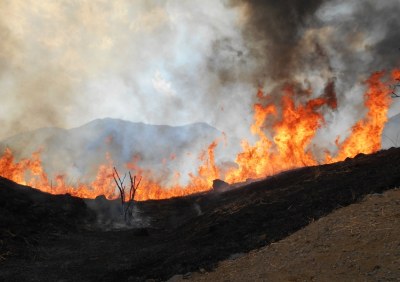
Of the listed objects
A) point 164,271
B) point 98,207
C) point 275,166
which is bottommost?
point 164,271

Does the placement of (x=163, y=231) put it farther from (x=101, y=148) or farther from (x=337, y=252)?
(x=101, y=148)

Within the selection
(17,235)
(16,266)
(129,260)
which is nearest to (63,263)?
(16,266)

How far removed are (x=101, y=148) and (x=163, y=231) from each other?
114 metres

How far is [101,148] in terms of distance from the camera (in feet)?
444

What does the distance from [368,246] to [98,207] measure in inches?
1114

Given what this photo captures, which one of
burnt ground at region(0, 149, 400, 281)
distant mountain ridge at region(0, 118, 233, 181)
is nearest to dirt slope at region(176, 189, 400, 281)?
burnt ground at region(0, 149, 400, 281)

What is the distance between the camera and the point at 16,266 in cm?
1695

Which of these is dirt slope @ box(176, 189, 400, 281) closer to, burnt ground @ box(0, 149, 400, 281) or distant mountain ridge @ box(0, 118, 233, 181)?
burnt ground @ box(0, 149, 400, 281)

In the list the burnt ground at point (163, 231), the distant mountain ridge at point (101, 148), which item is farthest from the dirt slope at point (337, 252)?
the distant mountain ridge at point (101, 148)

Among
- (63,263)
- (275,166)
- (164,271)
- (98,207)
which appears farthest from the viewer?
(275,166)

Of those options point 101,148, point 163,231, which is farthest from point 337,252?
point 101,148

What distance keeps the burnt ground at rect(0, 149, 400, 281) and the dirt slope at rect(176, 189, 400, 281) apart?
0.91m

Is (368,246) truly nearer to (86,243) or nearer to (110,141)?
(86,243)

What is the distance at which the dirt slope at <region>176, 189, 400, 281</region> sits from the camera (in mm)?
7906
